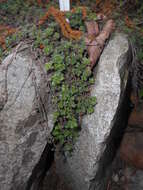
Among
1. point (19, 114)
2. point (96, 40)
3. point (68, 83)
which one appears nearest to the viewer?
point (19, 114)

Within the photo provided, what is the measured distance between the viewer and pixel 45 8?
9.91 ft

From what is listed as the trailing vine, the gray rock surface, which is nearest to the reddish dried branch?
the trailing vine

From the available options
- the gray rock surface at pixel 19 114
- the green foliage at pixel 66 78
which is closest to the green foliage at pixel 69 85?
the green foliage at pixel 66 78

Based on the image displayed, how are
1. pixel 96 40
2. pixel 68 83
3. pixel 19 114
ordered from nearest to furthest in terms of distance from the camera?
pixel 19 114
pixel 68 83
pixel 96 40

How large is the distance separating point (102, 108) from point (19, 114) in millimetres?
724

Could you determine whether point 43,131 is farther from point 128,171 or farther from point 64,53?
A: point 128,171

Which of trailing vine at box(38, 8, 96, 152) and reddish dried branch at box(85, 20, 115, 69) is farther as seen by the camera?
reddish dried branch at box(85, 20, 115, 69)

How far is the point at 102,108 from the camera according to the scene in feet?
6.66

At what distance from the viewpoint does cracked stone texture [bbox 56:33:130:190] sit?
2016 mm

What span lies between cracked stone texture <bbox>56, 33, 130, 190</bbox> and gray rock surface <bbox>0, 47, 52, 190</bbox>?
38 centimetres

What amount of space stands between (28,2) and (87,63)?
63.2 inches

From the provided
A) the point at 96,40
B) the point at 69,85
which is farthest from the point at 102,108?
the point at 96,40

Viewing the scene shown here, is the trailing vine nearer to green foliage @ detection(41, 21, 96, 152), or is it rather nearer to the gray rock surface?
green foliage @ detection(41, 21, 96, 152)

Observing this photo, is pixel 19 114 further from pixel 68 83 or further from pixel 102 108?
pixel 102 108
